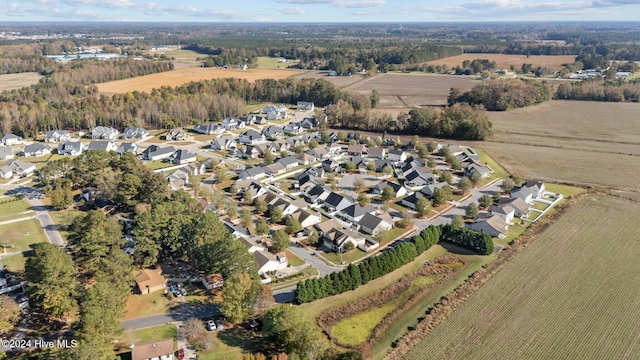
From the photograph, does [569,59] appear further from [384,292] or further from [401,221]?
[384,292]

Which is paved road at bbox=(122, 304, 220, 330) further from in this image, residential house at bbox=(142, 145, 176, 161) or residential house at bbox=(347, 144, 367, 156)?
residential house at bbox=(347, 144, 367, 156)

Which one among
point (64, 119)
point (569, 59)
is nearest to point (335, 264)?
point (64, 119)

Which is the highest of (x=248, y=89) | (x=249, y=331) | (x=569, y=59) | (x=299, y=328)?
(x=569, y=59)

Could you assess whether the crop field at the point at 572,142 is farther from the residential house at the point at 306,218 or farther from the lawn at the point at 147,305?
the lawn at the point at 147,305

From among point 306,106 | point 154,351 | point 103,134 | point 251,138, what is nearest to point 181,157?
Result: point 251,138

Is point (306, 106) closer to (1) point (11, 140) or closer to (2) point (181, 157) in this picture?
(2) point (181, 157)

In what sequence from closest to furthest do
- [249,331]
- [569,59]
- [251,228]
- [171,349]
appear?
[171,349], [249,331], [251,228], [569,59]
